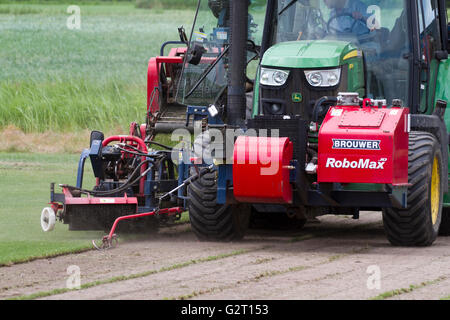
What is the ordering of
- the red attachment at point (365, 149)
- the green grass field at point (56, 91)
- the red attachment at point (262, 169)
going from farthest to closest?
the green grass field at point (56, 91), the red attachment at point (262, 169), the red attachment at point (365, 149)

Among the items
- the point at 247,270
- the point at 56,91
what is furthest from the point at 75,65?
the point at 247,270

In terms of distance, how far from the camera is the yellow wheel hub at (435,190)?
33.3ft

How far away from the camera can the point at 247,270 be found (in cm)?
855

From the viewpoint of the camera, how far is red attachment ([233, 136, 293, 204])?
9.17 m

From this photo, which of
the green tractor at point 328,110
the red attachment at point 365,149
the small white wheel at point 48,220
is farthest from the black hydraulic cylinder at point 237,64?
the small white wheel at point 48,220

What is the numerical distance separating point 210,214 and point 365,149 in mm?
1757

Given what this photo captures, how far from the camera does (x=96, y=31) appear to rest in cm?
4609

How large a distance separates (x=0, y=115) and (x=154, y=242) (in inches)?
526

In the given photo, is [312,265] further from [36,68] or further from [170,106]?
[36,68]

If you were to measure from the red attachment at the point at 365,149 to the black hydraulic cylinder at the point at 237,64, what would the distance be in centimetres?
145

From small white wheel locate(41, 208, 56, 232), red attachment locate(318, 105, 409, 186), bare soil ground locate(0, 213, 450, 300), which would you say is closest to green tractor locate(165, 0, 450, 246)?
red attachment locate(318, 105, 409, 186)

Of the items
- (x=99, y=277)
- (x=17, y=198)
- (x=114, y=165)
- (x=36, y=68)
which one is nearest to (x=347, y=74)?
(x=114, y=165)

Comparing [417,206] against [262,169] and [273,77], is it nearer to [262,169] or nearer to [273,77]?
[262,169]
